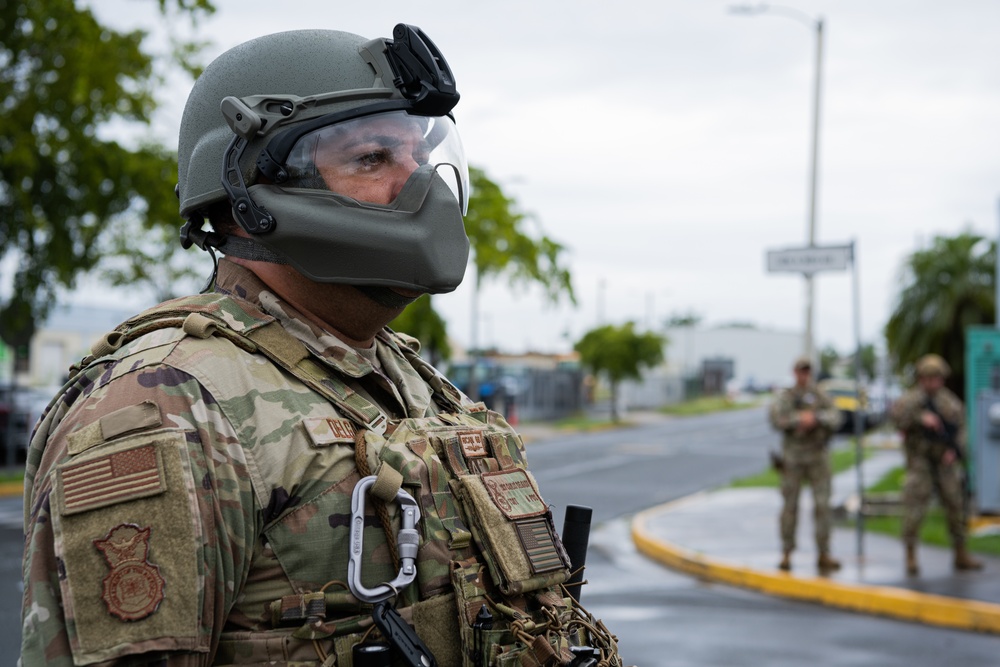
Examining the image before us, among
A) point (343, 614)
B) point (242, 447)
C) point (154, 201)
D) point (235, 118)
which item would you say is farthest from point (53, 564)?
point (154, 201)

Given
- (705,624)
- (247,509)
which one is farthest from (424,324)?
(247,509)

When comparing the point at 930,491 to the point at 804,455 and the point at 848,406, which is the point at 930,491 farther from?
the point at 848,406

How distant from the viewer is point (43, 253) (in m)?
13.6

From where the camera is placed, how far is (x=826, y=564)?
8625mm

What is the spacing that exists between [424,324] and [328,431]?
535 inches

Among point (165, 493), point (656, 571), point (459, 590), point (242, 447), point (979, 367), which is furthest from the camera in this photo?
point (979, 367)

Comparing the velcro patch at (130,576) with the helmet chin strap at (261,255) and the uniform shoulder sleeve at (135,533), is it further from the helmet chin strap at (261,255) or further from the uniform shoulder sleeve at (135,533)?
the helmet chin strap at (261,255)

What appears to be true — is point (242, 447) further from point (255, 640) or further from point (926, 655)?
point (926, 655)

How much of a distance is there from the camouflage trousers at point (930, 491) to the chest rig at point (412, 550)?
7612mm

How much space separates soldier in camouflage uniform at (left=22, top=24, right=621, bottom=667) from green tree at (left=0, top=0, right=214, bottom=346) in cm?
904

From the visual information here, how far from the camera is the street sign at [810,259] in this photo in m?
9.06

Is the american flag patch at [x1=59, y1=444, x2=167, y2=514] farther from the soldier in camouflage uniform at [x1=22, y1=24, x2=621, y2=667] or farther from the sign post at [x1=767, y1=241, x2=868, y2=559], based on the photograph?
the sign post at [x1=767, y1=241, x2=868, y2=559]

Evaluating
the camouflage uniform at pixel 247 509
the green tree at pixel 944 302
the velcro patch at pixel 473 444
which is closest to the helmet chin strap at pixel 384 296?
the camouflage uniform at pixel 247 509

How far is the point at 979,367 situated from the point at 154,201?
9791 millimetres
